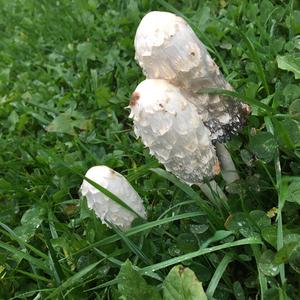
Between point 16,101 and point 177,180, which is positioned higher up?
point 177,180

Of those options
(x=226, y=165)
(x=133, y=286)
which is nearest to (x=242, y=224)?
(x=226, y=165)

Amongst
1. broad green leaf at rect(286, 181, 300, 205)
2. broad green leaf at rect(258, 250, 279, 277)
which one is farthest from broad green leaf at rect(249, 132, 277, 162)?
broad green leaf at rect(258, 250, 279, 277)

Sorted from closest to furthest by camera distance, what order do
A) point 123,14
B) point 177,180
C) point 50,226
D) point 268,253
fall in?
point 268,253
point 177,180
point 50,226
point 123,14

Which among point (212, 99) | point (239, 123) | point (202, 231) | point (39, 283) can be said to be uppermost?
point (212, 99)

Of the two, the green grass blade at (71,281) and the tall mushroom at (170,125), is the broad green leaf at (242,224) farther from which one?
the green grass blade at (71,281)

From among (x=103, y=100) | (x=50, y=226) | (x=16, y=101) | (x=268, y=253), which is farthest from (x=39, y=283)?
(x=16, y=101)

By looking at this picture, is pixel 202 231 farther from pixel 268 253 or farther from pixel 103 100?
pixel 103 100

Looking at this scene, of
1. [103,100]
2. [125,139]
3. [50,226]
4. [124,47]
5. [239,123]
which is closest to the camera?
[239,123]

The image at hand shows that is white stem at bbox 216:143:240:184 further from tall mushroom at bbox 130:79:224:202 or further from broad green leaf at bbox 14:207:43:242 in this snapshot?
broad green leaf at bbox 14:207:43:242
